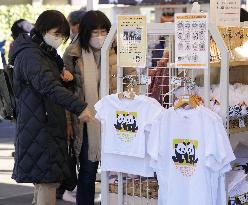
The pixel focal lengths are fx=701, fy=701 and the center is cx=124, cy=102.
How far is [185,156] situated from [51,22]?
1589mm

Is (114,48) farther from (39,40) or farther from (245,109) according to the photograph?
(245,109)

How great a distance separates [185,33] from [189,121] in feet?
1.94

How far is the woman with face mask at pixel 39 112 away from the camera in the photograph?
5.41 m

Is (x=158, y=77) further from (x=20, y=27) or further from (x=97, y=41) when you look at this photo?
(x=20, y=27)

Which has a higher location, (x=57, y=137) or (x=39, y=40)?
(x=39, y=40)

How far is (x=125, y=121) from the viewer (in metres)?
4.93

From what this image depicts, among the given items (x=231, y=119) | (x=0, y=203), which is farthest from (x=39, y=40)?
(x=0, y=203)

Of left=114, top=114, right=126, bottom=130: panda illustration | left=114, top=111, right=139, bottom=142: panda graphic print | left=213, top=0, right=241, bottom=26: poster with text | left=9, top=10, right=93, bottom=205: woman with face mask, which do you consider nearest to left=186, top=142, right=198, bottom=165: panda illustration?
left=114, top=111, right=139, bottom=142: panda graphic print

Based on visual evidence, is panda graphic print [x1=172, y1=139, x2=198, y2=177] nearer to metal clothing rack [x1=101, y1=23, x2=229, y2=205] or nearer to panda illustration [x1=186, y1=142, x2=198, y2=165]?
panda illustration [x1=186, y1=142, x2=198, y2=165]

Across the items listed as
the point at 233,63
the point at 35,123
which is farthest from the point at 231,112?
the point at 35,123

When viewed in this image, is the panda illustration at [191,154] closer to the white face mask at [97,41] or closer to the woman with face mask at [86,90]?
the woman with face mask at [86,90]

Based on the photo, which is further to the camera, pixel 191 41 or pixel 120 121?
pixel 120 121

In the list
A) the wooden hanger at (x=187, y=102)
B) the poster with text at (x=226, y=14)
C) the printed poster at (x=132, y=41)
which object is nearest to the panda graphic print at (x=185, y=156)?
the wooden hanger at (x=187, y=102)

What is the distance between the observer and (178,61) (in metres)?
4.75
